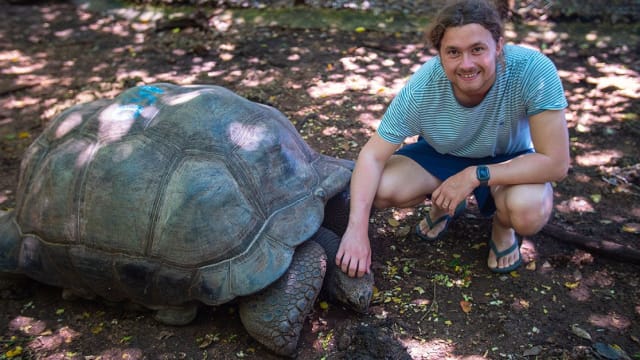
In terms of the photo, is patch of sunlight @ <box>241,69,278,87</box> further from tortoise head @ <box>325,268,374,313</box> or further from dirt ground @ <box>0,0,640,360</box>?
tortoise head @ <box>325,268,374,313</box>

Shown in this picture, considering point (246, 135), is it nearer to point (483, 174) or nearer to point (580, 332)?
point (483, 174)

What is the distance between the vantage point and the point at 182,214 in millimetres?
2215

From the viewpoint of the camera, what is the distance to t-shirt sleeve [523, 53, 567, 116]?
215cm

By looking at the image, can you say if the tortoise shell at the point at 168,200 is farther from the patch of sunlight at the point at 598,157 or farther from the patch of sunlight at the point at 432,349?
the patch of sunlight at the point at 598,157

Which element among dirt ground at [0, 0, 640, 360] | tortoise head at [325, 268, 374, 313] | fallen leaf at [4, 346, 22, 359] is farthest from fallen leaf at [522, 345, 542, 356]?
fallen leaf at [4, 346, 22, 359]

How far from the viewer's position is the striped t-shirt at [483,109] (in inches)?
86.2

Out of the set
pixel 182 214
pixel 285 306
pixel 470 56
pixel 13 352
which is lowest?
pixel 13 352

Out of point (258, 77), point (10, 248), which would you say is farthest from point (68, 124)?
point (258, 77)

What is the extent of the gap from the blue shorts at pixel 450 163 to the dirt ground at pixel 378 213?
0.33 metres

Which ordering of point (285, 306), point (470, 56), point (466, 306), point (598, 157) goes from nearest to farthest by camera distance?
1. point (470, 56)
2. point (285, 306)
3. point (466, 306)
4. point (598, 157)

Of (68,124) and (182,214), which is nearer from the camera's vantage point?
(182,214)

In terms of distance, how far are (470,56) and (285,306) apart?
1257 millimetres

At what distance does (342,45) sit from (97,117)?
11.4ft

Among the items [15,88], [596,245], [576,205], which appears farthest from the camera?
[15,88]
